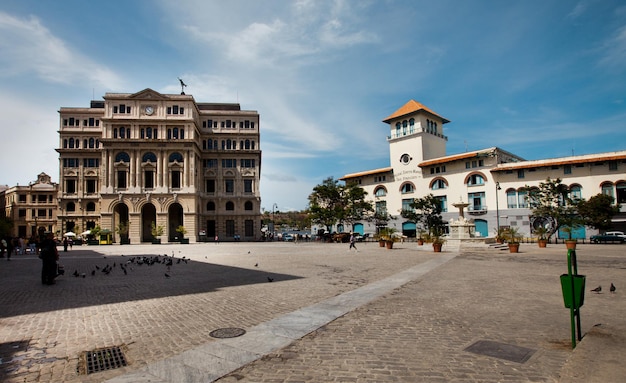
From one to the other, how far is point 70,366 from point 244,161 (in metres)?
55.2

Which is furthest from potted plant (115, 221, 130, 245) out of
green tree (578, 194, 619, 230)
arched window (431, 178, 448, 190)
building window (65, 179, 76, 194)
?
green tree (578, 194, 619, 230)

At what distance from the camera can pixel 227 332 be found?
6.14m

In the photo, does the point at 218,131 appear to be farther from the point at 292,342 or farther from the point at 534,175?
the point at 292,342

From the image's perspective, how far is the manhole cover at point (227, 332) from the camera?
19.6 ft

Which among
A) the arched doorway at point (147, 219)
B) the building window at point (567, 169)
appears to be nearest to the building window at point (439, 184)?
the building window at point (567, 169)

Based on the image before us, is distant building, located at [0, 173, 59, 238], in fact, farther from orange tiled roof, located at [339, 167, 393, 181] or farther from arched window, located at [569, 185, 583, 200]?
arched window, located at [569, 185, 583, 200]

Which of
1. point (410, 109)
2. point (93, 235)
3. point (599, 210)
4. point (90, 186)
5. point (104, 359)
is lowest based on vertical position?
point (93, 235)

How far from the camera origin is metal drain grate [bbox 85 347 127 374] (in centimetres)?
471

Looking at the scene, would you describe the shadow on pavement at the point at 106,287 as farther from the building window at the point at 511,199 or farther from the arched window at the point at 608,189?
the arched window at the point at 608,189

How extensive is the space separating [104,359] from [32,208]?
285ft

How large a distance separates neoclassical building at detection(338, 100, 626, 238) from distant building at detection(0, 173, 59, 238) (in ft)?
201

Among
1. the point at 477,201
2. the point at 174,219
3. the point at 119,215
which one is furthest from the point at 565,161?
the point at 119,215

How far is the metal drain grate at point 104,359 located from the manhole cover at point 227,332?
1.45m

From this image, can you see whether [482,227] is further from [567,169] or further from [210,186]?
[210,186]
